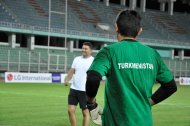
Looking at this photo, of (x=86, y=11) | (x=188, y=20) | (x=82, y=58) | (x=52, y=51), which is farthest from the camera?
(x=188, y=20)

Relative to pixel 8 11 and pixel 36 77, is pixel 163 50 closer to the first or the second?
pixel 8 11

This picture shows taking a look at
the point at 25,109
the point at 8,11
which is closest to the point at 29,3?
the point at 8,11

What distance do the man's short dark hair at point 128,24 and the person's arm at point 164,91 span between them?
2.03 ft

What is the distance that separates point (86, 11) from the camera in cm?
5956

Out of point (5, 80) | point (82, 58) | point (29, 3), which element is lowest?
point (5, 80)

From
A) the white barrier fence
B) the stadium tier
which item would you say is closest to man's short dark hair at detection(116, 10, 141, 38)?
the white barrier fence

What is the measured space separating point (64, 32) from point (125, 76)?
4644 cm

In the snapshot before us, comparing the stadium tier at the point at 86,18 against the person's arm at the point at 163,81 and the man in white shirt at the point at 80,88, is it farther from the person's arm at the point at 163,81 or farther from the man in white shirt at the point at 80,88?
the person's arm at the point at 163,81

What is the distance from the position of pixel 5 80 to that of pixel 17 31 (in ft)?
33.2

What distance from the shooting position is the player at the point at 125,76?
4.29 m

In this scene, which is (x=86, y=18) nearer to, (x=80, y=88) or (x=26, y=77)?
(x=26, y=77)

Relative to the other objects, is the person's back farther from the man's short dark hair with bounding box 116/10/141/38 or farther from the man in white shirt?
the man in white shirt

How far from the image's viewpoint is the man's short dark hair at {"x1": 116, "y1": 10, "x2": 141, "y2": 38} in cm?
432

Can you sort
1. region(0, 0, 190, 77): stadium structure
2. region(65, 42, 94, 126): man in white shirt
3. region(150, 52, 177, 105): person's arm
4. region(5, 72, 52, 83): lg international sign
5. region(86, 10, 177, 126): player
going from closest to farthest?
region(86, 10, 177, 126): player
region(150, 52, 177, 105): person's arm
region(65, 42, 94, 126): man in white shirt
region(5, 72, 52, 83): lg international sign
region(0, 0, 190, 77): stadium structure
